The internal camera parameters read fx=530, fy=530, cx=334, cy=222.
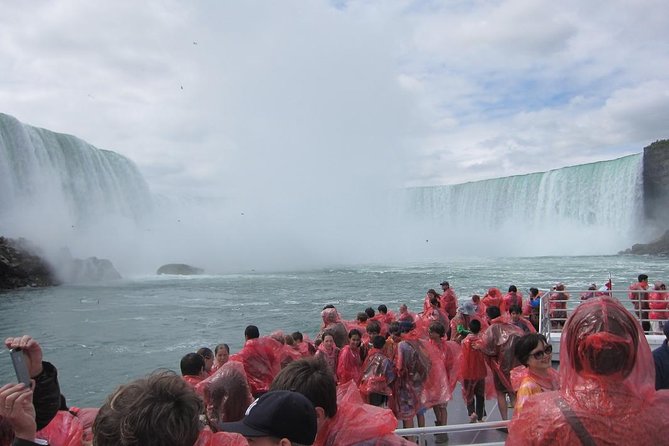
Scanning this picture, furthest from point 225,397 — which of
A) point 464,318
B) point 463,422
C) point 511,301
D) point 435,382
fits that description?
point 511,301

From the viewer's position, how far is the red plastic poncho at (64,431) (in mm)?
2312

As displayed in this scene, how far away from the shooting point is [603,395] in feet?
5.21

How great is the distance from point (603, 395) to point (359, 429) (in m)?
0.82

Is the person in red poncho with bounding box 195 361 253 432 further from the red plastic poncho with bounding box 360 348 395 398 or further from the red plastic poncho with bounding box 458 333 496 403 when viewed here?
the red plastic poncho with bounding box 458 333 496 403

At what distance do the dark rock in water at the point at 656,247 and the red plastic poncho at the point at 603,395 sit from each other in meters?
49.0

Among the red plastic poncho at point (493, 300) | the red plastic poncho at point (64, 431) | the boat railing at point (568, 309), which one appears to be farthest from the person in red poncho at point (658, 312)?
the red plastic poncho at point (64, 431)

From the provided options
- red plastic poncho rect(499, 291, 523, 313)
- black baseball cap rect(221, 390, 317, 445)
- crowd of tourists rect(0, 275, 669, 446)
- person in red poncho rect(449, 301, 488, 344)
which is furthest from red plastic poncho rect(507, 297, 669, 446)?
→ red plastic poncho rect(499, 291, 523, 313)

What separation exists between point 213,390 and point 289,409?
6.19 ft

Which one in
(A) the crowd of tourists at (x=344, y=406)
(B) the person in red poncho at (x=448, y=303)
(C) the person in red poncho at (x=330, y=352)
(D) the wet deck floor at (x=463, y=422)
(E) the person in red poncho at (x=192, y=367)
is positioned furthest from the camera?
(B) the person in red poncho at (x=448, y=303)

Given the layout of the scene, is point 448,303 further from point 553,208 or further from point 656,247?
point 553,208

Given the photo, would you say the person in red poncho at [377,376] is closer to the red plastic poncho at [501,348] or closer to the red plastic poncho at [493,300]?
the red plastic poncho at [501,348]

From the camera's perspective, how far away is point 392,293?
23.5m

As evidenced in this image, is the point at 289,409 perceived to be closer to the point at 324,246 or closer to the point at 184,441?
the point at 184,441

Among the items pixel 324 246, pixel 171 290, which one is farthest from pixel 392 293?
pixel 324 246
